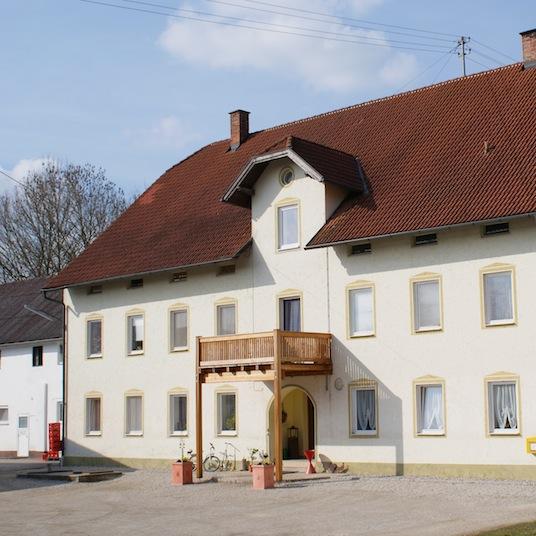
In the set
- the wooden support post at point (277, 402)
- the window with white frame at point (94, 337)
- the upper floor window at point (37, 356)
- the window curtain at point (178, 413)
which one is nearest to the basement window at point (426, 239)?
the wooden support post at point (277, 402)

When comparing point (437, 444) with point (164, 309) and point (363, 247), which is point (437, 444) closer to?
point (363, 247)

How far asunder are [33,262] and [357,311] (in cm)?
3286

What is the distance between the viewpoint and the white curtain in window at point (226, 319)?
107 feet

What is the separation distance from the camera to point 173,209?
3678 centimetres

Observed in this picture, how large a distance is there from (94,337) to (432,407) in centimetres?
1456

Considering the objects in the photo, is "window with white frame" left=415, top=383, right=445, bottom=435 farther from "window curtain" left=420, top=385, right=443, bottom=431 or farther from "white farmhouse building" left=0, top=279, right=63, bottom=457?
"white farmhouse building" left=0, top=279, right=63, bottom=457

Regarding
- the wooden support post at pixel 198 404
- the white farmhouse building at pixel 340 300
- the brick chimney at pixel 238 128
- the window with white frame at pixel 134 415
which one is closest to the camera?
the white farmhouse building at pixel 340 300

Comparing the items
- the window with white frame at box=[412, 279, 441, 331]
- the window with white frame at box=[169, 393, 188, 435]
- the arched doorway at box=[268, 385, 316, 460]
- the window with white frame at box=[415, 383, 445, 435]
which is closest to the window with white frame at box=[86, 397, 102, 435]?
the window with white frame at box=[169, 393, 188, 435]

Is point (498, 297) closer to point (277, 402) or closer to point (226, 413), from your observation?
point (277, 402)

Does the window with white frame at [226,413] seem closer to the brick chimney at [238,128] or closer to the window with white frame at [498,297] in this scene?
the window with white frame at [498,297]

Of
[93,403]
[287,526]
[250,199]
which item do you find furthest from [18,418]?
[287,526]

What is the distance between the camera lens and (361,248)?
2934 cm

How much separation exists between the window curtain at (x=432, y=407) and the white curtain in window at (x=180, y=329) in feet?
30.6

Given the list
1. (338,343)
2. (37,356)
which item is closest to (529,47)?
(338,343)
